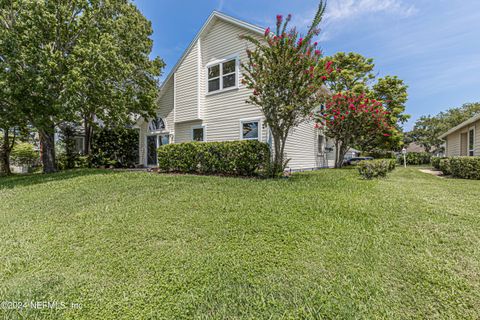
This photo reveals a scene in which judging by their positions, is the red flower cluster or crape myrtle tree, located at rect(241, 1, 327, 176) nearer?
crape myrtle tree, located at rect(241, 1, 327, 176)

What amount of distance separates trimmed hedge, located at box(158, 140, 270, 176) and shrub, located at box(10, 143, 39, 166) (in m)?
14.3

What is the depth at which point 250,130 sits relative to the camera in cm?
1020

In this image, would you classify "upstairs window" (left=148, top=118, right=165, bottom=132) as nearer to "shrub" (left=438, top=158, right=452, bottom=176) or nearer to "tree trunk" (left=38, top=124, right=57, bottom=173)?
"tree trunk" (left=38, top=124, right=57, bottom=173)

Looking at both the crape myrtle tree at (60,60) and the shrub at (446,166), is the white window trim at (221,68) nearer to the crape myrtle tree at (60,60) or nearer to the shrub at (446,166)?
the crape myrtle tree at (60,60)

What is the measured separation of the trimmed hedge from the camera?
26.2 ft

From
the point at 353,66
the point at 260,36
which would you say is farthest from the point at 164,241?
the point at 353,66

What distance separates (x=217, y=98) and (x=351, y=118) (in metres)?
8.15

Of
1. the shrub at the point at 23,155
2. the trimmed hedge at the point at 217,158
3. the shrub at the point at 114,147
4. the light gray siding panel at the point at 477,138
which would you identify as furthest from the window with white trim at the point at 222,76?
the shrub at the point at 23,155

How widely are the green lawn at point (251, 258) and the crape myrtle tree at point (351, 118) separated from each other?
8336 mm

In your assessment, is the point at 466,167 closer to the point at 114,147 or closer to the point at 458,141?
the point at 458,141

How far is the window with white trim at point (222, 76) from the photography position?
10.8 metres

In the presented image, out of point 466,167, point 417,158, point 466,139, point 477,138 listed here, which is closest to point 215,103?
point 466,167

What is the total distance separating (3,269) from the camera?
9.64ft

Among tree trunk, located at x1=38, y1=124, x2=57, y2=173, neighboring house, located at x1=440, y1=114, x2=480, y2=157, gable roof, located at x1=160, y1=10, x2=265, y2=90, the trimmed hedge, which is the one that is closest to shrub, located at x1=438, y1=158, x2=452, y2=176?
neighboring house, located at x1=440, y1=114, x2=480, y2=157
